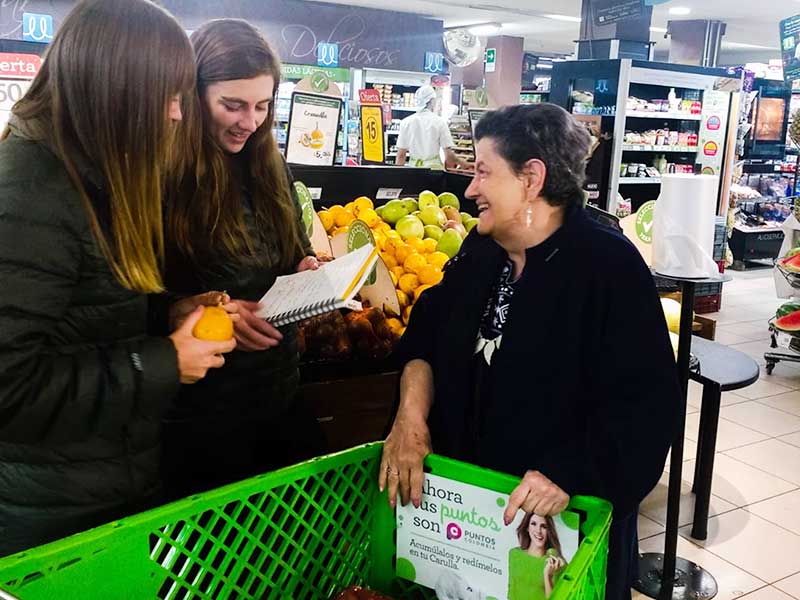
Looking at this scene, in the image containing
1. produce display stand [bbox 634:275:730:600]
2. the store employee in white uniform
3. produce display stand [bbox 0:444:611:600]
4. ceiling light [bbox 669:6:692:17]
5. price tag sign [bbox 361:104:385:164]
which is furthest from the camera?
A: ceiling light [bbox 669:6:692:17]

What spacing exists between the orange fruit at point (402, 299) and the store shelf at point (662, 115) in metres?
5.15

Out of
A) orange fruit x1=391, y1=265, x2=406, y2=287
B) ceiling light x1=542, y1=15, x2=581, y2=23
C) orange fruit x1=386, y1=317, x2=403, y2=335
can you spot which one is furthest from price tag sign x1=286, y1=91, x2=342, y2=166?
ceiling light x1=542, y1=15, x2=581, y2=23

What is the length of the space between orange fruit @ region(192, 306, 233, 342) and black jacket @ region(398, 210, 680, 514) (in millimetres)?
482

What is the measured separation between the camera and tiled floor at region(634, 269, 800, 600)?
293 cm

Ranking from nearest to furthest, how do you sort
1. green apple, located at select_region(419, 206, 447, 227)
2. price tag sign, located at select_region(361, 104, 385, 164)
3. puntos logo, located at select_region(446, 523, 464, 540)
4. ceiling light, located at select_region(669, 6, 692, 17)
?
1. puntos logo, located at select_region(446, 523, 464, 540)
2. green apple, located at select_region(419, 206, 447, 227)
3. price tag sign, located at select_region(361, 104, 385, 164)
4. ceiling light, located at select_region(669, 6, 692, 17)

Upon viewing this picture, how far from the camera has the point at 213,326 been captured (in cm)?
129

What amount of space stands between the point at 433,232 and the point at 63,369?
2.40 metres

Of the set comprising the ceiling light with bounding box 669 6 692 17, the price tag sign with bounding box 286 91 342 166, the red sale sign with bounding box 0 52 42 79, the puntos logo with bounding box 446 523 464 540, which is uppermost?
the ceiling light with bounding box 669 6 692 17

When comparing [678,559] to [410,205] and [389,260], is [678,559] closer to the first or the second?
[389,260]

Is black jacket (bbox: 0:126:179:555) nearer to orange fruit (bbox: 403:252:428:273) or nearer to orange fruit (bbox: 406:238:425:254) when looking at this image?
orange fruit (bbox: 403:252:428:273)

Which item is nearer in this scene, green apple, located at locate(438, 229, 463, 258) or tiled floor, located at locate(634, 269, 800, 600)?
tiled floor, located at locate(634, 269, 800, 600)

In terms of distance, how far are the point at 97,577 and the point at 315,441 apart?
0.94 meters

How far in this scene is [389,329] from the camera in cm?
272

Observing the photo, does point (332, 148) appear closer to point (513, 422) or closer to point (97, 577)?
point (513, 422)
